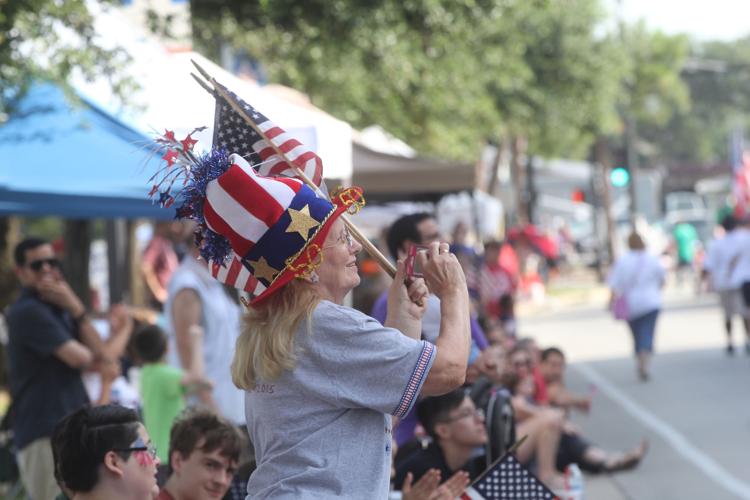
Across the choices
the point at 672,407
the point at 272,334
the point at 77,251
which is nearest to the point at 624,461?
the point at 672,407

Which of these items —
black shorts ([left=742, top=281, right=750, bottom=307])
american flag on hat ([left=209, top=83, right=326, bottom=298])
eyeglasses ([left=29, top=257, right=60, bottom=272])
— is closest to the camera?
american flag on hat ([left=209, top=83, right=326, bottom=298])

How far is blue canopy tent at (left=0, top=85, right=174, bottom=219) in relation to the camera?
25.1ft

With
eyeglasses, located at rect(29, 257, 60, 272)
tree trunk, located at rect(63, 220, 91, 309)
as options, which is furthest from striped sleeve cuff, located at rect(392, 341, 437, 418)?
tree trunk, located at rect(63, 220, 91, 309)

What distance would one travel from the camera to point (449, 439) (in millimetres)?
6012

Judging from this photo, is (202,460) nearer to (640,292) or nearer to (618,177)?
(640,292)

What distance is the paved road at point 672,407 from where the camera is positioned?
10156mm

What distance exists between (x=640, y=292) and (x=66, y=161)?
942cm

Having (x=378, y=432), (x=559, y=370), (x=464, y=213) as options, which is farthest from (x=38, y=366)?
(x=464, y=213)

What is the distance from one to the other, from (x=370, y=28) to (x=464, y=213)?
1450cm

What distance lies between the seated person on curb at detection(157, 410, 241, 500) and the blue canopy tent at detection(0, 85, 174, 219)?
258 cm

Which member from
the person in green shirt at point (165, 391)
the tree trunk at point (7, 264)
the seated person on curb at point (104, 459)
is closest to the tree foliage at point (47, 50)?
the person in green shirt at point (165, 391)

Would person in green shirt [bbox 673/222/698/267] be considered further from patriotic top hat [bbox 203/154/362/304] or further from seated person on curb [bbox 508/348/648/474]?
patriotic top hat [bbox 203/154/362/304]

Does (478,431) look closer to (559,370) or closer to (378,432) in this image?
(378,432)

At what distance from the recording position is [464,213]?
85.3 ft
